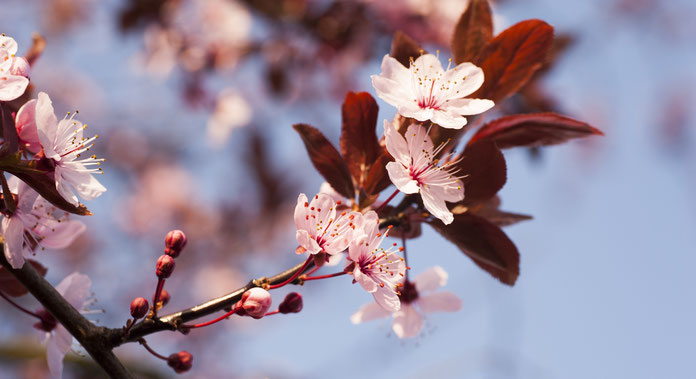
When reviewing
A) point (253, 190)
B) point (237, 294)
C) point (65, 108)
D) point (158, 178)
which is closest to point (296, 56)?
point (253, 190)

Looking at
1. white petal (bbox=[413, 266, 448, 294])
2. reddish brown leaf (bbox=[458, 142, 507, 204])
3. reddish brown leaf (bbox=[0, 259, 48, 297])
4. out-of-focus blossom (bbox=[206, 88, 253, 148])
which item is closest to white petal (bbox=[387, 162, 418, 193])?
reddish brown leaf (bbox=[458, 142, 507, 204])

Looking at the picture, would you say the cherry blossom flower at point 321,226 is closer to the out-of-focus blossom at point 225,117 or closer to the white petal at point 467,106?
the white petal at point 467,106

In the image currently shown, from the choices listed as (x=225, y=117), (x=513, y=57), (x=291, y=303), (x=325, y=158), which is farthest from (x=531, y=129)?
(x=225, y=117)

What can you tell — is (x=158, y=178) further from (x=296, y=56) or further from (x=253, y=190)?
(x=296, y=56)

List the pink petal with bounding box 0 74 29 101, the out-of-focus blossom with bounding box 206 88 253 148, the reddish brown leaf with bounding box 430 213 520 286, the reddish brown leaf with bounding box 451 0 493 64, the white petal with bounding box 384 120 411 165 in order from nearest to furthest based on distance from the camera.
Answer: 1. the pink petal with bounding box 0 74 29 101
2. the white petal with bounding box 384 120 411 165
3. the reddish brown leaf with bounding box 430 213 520 286
4. the reddish brown leaf with bounding box 451 0 493 64
5. the out-of-focus blossom with bounding box 206 88 253 148

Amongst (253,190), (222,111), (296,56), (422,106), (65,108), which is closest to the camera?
(422,106)

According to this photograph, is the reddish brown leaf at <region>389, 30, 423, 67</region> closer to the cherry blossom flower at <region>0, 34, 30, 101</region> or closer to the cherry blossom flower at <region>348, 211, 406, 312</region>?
the cherry blossom flower at <region>348, 211, 406, 312</region>

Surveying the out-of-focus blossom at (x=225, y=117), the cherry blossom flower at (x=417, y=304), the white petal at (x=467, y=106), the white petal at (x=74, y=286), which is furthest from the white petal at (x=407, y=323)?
the out-of-focus blossom at (x=225, y=117)
